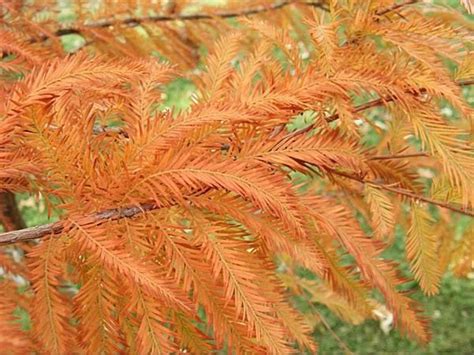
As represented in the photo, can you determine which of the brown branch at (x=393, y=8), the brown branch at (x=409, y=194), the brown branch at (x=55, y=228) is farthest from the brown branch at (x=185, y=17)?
the brown branch at (x=55, y=228)

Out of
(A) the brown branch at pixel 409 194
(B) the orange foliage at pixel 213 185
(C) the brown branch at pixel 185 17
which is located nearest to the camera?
(B) the orange foliage at pixel 213 185

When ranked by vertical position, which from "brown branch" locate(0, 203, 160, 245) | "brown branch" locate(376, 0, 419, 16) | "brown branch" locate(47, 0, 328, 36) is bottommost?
"brown branch" locate(47, 0, 328, 36)

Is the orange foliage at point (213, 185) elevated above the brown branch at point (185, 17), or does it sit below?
above

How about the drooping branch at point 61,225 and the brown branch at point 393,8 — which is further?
the brown branch at point 393,8

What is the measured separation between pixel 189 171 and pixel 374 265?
0.97 feet

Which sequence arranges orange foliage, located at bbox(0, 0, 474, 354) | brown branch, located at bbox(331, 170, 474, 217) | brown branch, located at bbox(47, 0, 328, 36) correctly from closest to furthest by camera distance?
orange foliage, located at bbox(0, 0, 474, 354), brown branch, located at bbox(331, 170, 474, 217), brown branch, located at bbox(47, 0, 328, 36)

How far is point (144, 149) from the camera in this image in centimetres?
79

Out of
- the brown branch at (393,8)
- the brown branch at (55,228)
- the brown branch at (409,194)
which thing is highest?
the brown branch at (393,8)

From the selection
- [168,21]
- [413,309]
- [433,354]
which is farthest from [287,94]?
[433,354]

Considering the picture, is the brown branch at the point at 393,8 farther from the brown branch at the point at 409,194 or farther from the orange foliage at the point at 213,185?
the brown branch at the point at 409,194

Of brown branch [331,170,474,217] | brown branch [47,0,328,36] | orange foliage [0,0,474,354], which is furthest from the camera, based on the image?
brown branch [47,0,328,36]

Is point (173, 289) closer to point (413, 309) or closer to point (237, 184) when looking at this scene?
point (237, 184)

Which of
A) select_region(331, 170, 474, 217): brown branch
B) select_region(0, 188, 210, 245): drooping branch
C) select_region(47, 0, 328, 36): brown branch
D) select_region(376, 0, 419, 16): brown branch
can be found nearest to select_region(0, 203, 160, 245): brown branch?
select_region(0, 188, 210, 245): drooping branch

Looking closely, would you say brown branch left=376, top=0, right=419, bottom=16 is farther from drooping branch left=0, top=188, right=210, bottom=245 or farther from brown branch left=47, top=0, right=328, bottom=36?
brown branch left=47, top=0, right=328, bottom=36
